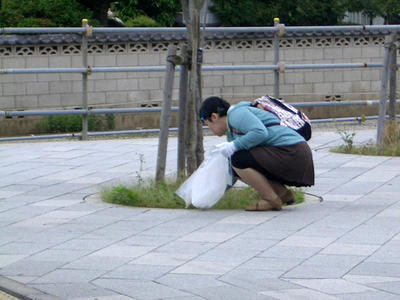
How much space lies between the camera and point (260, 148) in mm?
7031

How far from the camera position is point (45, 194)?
27.1ft

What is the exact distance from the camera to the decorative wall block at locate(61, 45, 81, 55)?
18.4 meters

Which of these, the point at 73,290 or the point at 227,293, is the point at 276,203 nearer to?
the point at 227,293

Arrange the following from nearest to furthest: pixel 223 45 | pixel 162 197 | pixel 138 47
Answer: pixel 162 197, pixel 138 47, pixel 223 45

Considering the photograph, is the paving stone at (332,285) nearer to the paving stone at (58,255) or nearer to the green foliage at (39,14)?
the paving stone at (58,255)

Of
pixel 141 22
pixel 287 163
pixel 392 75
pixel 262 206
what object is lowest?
pixel 262 206

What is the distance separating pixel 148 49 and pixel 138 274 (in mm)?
14517

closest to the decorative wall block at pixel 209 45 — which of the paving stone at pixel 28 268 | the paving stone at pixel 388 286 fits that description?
the paving stone at pixel 28 268

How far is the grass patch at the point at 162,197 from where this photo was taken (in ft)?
24.4

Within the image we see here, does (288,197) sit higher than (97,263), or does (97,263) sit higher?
(288,197)

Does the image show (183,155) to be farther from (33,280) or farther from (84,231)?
(33,280)

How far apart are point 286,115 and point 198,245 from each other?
167 cm

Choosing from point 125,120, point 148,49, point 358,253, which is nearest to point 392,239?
point 358,253

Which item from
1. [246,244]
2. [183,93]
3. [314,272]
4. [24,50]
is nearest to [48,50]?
[24,50]
